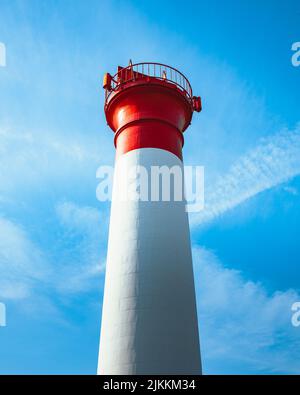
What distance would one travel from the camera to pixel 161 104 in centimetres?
1245

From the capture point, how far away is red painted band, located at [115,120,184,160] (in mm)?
11875

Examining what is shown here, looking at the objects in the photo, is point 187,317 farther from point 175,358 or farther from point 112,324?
point 112,324

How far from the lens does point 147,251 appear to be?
1034cm

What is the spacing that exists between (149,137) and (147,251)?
12.3 feet

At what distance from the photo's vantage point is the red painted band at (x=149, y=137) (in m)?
11.9

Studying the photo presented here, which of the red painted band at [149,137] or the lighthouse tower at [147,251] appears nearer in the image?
the lighthouse tower at [147,251]

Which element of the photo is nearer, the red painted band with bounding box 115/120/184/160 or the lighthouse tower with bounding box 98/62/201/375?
the lighthouse tower with bounding box 98/62/201/375

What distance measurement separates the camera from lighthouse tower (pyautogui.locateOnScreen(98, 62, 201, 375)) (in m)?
9.28

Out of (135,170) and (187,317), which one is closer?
(187,317)

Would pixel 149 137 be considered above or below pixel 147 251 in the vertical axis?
above

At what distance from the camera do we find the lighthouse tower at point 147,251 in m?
9.28
